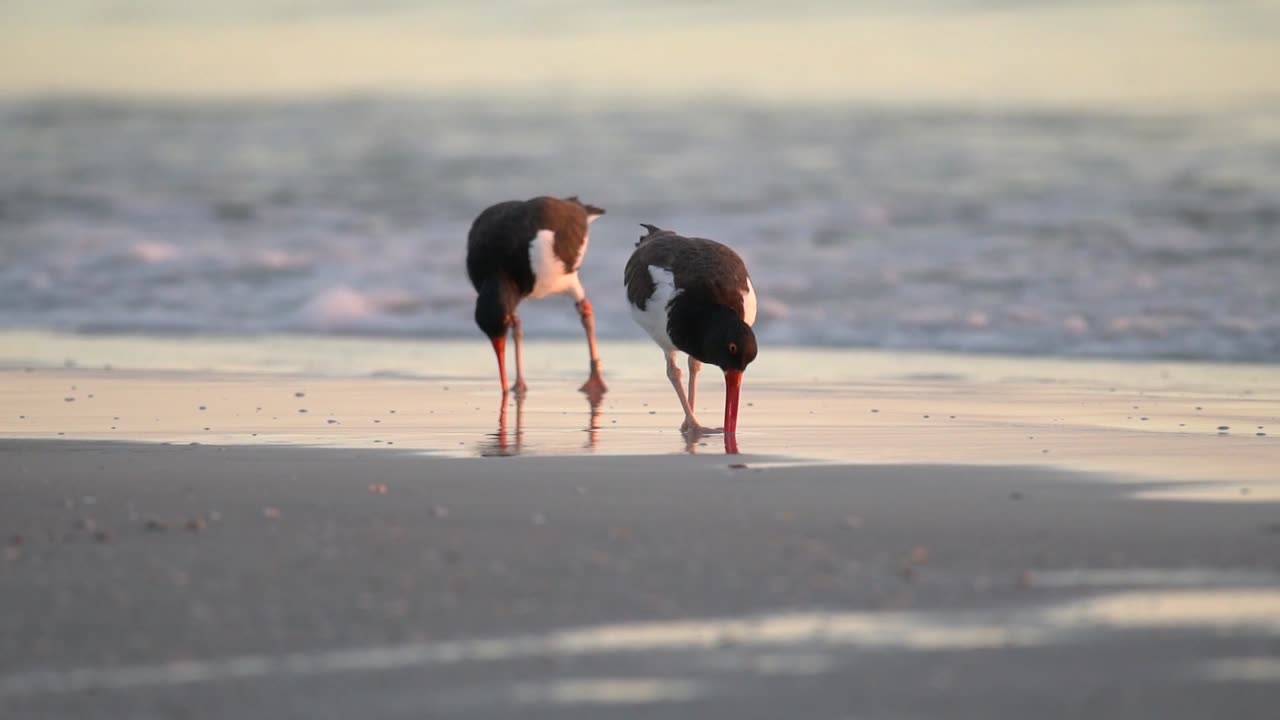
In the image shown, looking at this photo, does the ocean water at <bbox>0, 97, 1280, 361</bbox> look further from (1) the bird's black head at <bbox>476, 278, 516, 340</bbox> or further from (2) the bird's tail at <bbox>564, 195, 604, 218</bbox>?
(1) the bird's black head at <bbox>476, 278, 516, 340</bbox>

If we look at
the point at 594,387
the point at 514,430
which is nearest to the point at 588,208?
the point at 594,387

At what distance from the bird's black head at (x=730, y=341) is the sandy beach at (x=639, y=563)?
45cm

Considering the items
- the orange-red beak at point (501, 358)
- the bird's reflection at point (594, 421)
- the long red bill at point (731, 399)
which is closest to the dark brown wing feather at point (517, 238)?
the orange-red beak at point (501, 358)

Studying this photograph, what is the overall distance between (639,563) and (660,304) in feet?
13.8

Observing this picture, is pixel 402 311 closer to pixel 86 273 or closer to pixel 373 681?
pixel 86 273

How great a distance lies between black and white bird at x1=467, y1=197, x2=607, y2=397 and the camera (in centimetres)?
1299

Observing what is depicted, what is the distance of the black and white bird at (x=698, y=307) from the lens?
9.50m

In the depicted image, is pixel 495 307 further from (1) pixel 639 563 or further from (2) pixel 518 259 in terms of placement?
(1) pixel 639 563

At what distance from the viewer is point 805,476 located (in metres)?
7.79

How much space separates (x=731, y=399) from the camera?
9.40 m

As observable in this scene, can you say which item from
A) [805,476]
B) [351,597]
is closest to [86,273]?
[805,476]

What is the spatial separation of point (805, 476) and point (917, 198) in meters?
17.4

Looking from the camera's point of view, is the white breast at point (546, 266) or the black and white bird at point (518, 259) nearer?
the black and white bird at point (518, 259)

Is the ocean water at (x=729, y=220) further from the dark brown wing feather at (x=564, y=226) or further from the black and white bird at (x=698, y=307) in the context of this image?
the black and white bird at (x=698, y=307)
